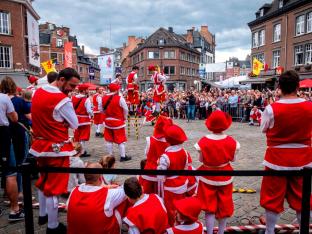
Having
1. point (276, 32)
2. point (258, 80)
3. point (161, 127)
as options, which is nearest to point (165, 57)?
point (276, 32)

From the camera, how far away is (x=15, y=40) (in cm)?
3181

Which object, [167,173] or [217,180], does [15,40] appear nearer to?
[217,180]

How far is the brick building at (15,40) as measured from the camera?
101 feet

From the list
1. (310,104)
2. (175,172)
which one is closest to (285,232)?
(310,104)

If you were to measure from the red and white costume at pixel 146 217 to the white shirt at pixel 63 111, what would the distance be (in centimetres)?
141

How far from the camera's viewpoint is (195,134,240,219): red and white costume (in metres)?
3.50

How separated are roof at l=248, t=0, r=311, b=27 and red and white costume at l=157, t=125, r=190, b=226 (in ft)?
107

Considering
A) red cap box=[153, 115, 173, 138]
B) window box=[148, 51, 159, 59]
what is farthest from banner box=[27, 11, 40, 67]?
red cap box=[153, 115, 173, 138]

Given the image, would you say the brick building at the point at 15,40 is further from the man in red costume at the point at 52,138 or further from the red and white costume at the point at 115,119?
the man in red costume at the point at 52,138

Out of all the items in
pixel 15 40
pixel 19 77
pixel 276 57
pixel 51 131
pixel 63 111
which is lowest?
pixel 51 131

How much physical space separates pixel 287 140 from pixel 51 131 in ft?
9.28

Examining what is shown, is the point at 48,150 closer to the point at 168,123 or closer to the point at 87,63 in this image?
the point at 168,123

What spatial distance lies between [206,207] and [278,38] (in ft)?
120

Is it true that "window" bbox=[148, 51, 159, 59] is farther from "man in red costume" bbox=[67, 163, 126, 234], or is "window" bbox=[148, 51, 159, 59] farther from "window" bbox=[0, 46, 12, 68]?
"man in red costume" bbox=[67, 163, 126, 234]
